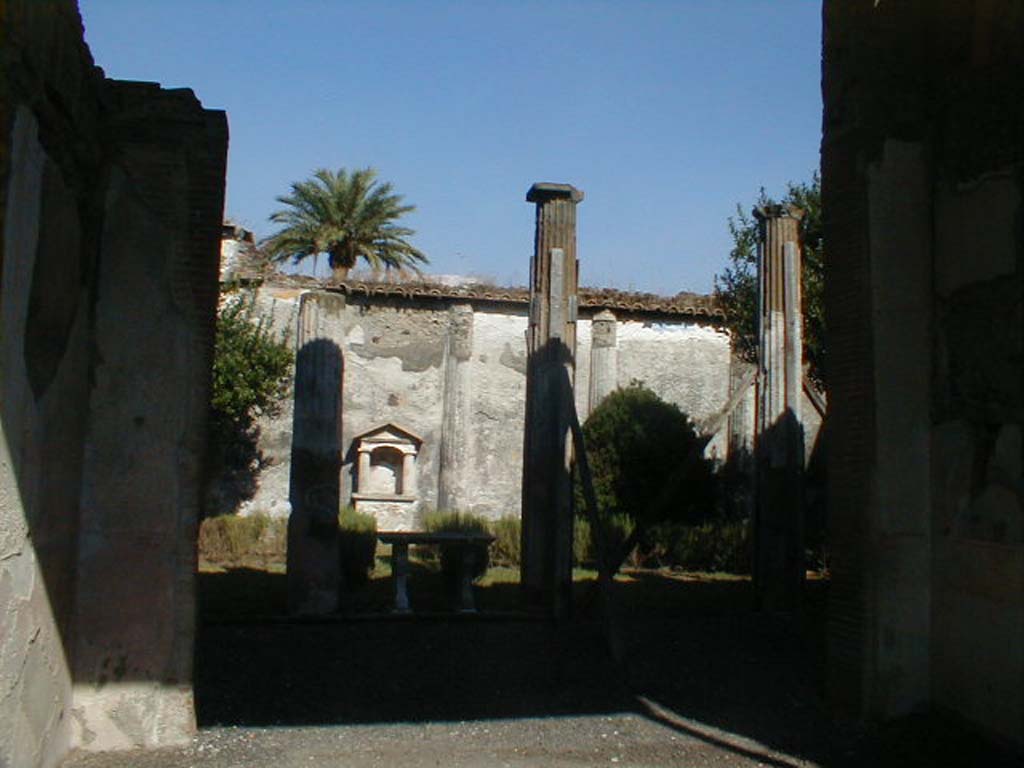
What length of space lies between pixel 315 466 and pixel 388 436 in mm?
10030

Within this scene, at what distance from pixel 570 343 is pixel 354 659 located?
3671mm

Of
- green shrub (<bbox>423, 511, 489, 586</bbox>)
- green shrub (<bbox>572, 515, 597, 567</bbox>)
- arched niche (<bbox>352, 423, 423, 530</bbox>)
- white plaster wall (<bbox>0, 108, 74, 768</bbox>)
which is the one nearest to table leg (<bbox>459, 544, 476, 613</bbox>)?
green shrub (<bbox>423, 511, 489, 586</bbox>)

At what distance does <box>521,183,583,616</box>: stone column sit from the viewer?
29.9 ft

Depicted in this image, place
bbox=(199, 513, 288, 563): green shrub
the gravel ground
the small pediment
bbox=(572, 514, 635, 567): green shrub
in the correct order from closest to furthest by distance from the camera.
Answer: the gravel ground
bbox=(572, 514, 635, 567): green shrub
bbox=(199, 513, 288, 563): green shrub
the small pediment

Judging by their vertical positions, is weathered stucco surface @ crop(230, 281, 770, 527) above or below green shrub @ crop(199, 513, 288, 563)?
above

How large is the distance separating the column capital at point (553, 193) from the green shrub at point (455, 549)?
3328 millimetres

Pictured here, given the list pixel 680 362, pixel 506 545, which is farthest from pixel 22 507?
pixel 680 362

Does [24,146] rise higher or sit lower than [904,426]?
higher

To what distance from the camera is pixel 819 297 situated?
503 inches

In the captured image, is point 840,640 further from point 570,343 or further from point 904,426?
point 570,343

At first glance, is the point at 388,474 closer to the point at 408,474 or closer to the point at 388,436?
the point at 408,474

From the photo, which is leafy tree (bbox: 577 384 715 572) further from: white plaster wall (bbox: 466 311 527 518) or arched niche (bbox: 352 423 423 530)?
arched niche (bbox: 352 423 423 530)

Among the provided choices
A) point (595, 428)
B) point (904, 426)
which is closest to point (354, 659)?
point (904, 426)

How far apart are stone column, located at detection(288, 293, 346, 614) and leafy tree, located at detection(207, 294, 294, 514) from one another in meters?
7.62
